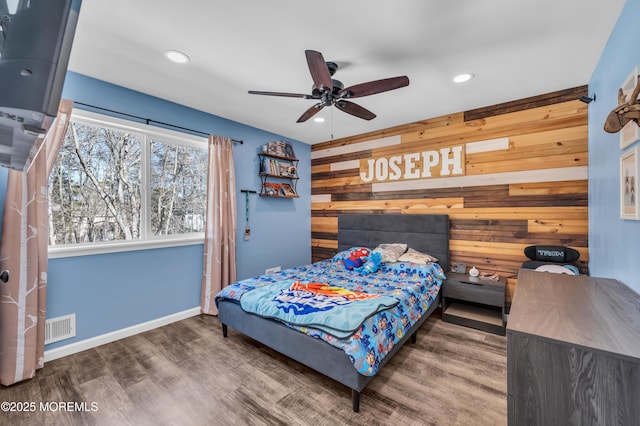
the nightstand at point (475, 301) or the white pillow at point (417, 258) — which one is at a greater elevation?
the white pillow at point (417, 258)

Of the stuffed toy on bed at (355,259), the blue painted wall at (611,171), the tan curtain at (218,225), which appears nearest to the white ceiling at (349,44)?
the blue painted wall at (611,171)

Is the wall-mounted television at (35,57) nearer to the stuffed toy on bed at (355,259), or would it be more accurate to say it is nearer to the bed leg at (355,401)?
the bed leg at (355,401)

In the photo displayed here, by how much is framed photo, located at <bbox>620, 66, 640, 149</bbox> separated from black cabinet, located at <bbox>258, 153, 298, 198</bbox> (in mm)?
3697

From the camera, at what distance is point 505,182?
320cm

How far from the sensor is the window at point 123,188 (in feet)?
8.52

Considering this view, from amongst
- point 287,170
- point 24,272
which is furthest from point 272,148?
point 24,272

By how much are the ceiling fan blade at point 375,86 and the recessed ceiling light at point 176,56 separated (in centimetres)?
136

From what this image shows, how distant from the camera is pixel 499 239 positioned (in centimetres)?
323

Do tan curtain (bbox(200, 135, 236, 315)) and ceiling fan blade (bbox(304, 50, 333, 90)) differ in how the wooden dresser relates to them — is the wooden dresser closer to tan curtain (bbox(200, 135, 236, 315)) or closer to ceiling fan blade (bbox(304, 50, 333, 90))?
ceiling fan blade (bbox(304, 50, 333, 90))

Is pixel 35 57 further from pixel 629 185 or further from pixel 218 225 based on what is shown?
pixel 218 225

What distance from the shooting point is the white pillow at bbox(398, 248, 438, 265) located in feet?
10.9

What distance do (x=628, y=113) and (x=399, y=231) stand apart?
106 inches

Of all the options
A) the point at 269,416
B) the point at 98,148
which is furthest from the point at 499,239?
the point at 98,148

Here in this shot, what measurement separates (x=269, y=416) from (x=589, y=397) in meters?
1.68
